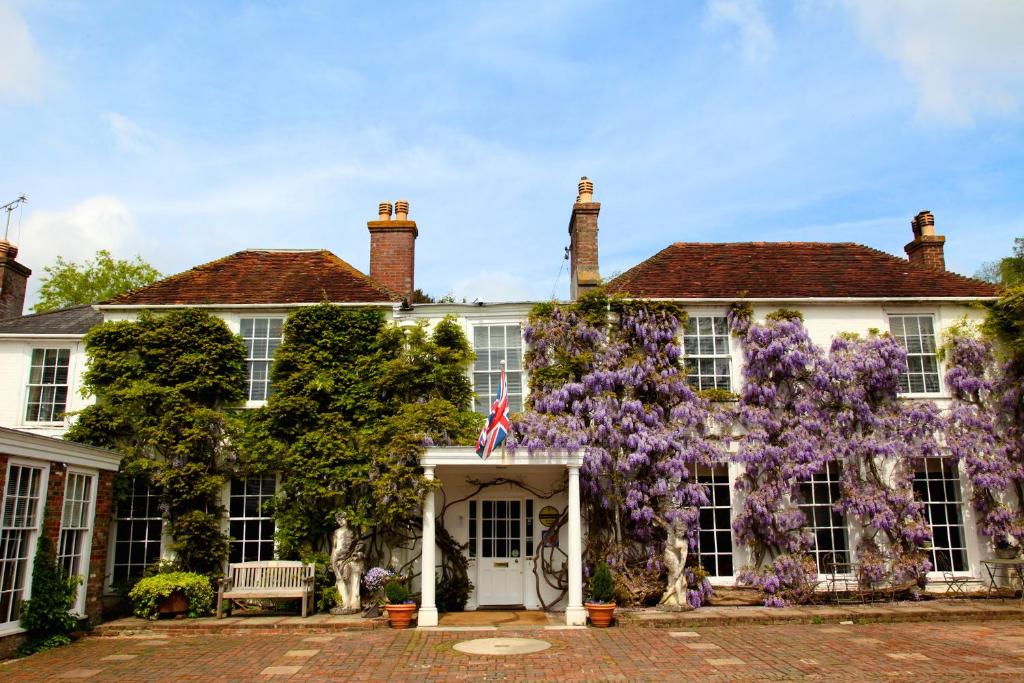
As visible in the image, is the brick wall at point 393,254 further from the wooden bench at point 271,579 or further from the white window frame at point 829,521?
the white window frame at point 829,521

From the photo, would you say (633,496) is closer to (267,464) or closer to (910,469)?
(910,469)

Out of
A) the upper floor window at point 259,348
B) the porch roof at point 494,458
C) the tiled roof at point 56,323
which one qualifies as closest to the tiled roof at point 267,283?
the upper floor window at point 259,348

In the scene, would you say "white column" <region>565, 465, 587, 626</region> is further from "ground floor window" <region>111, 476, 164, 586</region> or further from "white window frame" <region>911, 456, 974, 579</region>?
"ground floor window" <region>111, 476, 164, 586</region>

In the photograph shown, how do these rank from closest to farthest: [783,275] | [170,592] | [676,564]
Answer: [170,592]
[676,564]
[783,275]

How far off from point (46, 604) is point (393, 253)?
331 inches

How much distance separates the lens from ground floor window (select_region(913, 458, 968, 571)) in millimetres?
13602

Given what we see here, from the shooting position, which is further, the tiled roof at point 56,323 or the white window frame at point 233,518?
the tiled roof at point 56,323

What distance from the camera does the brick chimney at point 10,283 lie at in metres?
16.2

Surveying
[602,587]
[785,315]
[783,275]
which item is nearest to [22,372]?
[602,587]

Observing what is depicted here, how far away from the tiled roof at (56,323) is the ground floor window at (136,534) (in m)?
3.51

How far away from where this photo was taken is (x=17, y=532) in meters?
10.1

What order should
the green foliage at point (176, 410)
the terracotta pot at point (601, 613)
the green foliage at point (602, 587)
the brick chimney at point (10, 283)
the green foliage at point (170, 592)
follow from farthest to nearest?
the brick chimney at point (10, 283)
the green foliage at point (176, 410)
the green foliage at point (170, 592)
the green foliage at point (602, 587)
the terracotta pot at point (601, 613)

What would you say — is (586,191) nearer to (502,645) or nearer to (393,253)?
(393,253)

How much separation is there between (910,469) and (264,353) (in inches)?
478
